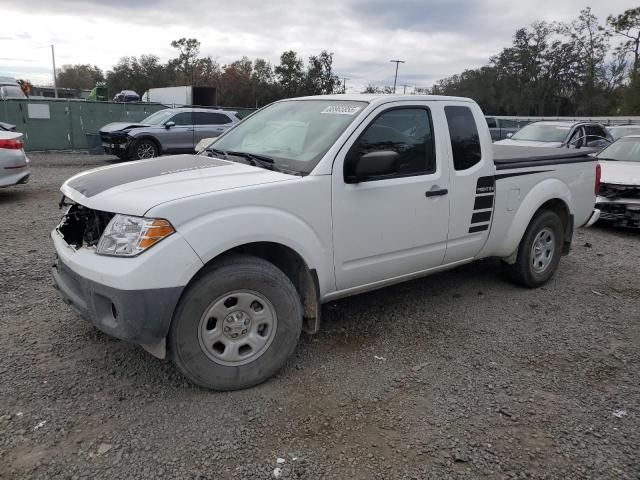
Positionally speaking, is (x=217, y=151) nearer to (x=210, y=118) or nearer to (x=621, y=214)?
(x=621, y=214)

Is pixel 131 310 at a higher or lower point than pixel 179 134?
lower

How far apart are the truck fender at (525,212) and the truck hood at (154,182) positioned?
245 cm

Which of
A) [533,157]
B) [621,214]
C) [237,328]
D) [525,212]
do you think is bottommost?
[621,214]

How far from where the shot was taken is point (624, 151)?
29.5 feet

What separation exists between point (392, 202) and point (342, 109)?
2.61 ft

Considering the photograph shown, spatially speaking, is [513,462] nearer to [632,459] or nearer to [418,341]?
[632,459]

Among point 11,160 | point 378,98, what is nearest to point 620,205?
point 378,98

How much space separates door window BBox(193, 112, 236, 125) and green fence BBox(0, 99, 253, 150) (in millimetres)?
4866

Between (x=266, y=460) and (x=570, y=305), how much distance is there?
11.4 feet

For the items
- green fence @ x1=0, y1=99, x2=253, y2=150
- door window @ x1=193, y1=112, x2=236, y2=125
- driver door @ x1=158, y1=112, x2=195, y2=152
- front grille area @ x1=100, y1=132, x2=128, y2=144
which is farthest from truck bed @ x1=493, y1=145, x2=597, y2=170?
green fence @ x1=0, y1=99, x2=253, y2=150

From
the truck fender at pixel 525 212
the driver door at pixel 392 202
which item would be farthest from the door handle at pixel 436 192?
the truck fender at pixel 525 212

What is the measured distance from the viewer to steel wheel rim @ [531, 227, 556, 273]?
505cm

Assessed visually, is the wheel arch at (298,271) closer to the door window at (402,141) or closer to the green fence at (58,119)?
the door window at (402,141)

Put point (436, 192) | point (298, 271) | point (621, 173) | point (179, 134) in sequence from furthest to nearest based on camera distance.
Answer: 1. point (179, 134)
2. point (621, 173)
3. point (436, 192)
4. point (298, 271)
